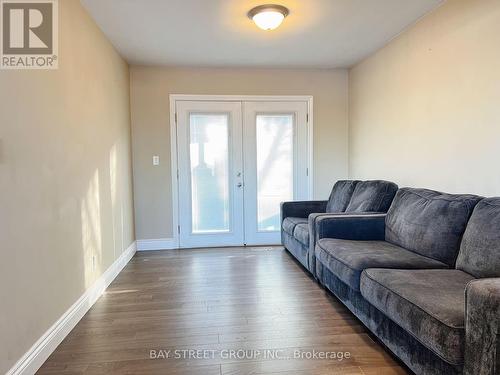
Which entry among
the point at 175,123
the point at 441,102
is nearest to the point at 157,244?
the point at 175,123

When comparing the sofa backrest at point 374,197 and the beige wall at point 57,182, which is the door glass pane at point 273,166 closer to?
the sofa backrest at point 374,197

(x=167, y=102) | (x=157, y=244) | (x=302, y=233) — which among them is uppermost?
(x=167, y=102)

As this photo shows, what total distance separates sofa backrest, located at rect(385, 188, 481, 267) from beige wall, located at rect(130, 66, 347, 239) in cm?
203

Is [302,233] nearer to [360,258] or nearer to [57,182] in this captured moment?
[360,258]

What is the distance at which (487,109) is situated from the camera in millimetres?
2389

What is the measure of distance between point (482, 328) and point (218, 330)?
59.2 inches

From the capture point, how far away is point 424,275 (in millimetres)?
1889

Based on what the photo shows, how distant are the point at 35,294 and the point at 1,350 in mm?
368

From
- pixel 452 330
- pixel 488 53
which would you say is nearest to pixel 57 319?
pixel 452 330

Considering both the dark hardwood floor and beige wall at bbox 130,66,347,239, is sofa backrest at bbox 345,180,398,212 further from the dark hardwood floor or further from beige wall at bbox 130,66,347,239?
beige wall at bbox 130,66,347,239

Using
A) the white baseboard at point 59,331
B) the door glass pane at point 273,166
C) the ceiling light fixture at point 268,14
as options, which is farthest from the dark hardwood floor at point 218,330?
the ceiling light fixture at point 268,14

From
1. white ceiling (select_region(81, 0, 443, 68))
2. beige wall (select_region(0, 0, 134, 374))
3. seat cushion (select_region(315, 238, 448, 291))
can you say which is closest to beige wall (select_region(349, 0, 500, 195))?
white ceiling (select_region(81, 0, 443, 68))

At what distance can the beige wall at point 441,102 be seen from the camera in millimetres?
2385

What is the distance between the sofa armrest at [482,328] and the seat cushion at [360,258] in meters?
0.80
